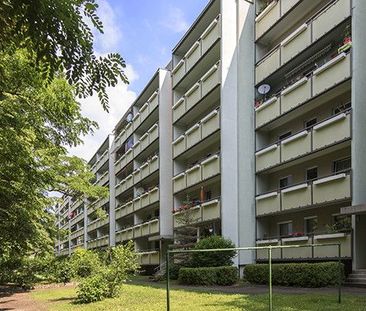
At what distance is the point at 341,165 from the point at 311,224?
3492mm

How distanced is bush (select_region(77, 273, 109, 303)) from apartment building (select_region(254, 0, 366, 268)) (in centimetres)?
937

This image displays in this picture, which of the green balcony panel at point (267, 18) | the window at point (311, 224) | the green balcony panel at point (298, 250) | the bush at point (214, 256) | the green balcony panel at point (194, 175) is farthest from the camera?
the green balcony panel at point (194, 175)

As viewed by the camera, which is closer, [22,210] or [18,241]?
[22,210]

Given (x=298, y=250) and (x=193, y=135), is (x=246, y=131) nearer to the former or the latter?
(x=193, y=135)

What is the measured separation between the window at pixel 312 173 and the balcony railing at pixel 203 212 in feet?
17.7

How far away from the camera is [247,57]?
90.0ft

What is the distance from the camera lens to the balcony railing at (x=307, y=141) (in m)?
19.8

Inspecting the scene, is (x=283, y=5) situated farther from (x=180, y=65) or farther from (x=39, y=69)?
(x=39, y=69)

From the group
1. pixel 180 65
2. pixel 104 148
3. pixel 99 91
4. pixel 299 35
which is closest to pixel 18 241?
pixel 99 91

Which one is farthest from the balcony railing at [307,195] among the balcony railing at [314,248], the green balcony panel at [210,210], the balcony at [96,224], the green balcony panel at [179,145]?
the balcony at [96,224]

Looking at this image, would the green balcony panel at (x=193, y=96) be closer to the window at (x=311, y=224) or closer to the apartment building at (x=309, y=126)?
the apartment building at (x=309, y=126)

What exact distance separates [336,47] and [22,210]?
51.8 ft

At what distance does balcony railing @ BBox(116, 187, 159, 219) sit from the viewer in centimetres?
3950

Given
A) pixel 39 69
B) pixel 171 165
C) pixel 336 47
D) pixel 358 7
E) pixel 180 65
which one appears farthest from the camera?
pixel 171 165
